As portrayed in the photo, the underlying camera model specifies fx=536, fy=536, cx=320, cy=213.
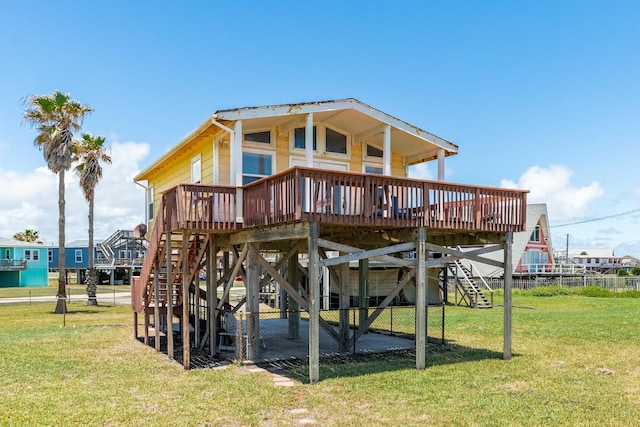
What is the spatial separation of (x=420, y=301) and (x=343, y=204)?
2.73 metres

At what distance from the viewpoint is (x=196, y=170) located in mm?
15086

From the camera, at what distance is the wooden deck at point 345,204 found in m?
10.2

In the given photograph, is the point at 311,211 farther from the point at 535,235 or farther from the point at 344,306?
the point at 535,235

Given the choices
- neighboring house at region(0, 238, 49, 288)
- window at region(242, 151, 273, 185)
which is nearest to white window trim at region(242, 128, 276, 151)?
window at region(242, 151, 273, 185)

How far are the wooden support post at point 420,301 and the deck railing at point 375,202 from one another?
0.47 meters

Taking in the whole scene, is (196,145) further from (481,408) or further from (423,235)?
(481,408)

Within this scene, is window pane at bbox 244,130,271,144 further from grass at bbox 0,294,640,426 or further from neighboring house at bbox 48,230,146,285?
neighboring house at bbox 48,230,146,285

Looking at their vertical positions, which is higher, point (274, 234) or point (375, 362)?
point (274, 234)

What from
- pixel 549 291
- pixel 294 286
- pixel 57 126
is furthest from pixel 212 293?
pixel 549 291

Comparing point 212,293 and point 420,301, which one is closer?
point 420,301

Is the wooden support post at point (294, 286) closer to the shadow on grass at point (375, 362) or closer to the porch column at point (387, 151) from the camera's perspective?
the shadow on grass at point (375, 362)

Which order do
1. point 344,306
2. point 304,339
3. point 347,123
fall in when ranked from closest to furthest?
point 344,306
point 347,123
point 304,339

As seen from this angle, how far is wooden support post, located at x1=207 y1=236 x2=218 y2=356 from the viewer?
13.4 meters

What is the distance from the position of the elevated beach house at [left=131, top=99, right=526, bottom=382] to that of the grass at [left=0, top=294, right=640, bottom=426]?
3.11ft
